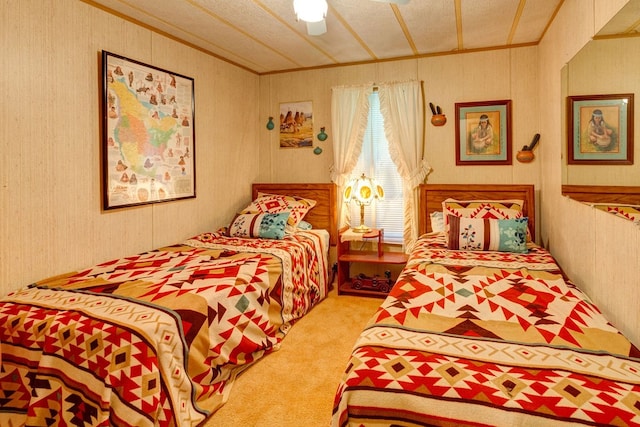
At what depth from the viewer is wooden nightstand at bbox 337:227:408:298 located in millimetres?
3816

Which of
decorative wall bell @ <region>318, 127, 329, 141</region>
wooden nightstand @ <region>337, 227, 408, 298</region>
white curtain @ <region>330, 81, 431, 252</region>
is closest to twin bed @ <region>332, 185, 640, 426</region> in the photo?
wooden nightstand @ <region>337, 227, 408, 298</region>

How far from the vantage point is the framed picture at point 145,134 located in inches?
108

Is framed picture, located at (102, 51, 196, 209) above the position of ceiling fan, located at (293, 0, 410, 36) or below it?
below

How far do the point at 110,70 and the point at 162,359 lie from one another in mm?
2019

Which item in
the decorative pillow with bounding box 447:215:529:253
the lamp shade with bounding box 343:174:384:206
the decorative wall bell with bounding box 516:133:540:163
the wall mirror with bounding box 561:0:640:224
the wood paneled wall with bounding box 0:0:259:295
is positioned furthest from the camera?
the lamp shade with bounding box 343:174:384:206

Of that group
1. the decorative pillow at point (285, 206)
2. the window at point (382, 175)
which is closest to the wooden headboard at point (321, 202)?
the decorative pillow at point (285, 206)

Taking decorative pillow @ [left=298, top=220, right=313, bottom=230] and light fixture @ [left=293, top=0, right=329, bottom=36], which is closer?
light fixture @ [left=293, top=0, right=329, bottom=36]

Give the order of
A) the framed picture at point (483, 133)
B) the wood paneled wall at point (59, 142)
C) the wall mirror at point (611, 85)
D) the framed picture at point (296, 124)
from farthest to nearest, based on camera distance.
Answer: the framed picture at point (296, 124) → the framed picture at point (483, 133) → the wood paneled wall at point (59, 142) → the wall mirror at point (611, 85)

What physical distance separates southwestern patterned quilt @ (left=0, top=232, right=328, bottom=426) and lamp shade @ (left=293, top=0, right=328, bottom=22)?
160 cm

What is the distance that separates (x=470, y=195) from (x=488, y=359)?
259 cm

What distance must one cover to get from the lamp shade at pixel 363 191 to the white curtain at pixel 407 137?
282 millimetres

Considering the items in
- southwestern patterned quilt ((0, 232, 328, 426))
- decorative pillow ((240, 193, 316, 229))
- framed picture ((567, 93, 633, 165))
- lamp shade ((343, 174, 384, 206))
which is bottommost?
southwestern patterned quilt ((0, 232, 328, 426))

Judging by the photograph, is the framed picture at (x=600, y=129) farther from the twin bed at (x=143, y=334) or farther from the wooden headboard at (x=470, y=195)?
the twin bed at (x=143, y=334)

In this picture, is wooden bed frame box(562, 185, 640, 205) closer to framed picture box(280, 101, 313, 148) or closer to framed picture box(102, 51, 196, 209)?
framed picture box(280, 101, 313, 148)
